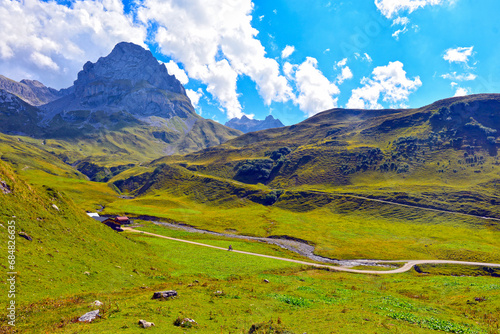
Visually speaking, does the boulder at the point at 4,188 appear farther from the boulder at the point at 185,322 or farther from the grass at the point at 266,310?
the boulder at the point at 185,322

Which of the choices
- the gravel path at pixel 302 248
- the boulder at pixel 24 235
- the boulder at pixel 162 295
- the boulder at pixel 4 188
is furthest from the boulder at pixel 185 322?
the gravel path at pixel 302 248

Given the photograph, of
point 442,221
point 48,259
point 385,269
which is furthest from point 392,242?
point 48,259

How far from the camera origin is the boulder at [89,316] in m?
15.9

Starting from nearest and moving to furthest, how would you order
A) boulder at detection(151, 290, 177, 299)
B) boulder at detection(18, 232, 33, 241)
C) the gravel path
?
boulder at detection(151, 290, 177, 299) < boulder at detection(18, 232, 33, 241) < the gravel path

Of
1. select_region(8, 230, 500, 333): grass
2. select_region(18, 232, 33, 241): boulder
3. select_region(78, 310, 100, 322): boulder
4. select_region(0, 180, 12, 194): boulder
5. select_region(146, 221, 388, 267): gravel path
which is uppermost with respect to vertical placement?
select_region(0, 180, 12, 194): boulder

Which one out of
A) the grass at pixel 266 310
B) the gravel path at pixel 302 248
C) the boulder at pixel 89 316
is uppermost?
the boulder at pixel 89 316

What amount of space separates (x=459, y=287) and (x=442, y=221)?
115 meters

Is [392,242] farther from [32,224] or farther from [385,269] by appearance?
[32,224]

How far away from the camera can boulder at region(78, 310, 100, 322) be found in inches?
628

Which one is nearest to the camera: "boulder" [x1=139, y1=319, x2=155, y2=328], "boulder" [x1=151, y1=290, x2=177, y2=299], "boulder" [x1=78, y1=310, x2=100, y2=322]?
"boulder" [x1=139, y1=319, x2=155, y2=328]

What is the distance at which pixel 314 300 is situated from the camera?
89.7 feet

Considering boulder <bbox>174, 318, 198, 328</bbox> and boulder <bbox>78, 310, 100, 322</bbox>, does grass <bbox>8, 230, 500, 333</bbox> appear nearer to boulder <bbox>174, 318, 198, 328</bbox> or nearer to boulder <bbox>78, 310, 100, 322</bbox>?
boulder <bbox>174, 318, 198, 328</bbox>

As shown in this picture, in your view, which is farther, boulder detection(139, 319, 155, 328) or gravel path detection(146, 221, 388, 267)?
gravel path detection(146, 221, 388, 267)

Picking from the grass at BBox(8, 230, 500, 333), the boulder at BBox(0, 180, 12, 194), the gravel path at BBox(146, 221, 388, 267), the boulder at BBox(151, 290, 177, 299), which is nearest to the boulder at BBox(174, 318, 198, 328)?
the grass at BBox(8, 230, 500, 333)
